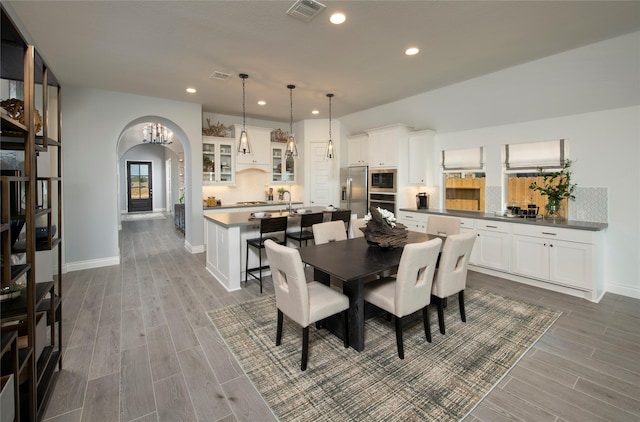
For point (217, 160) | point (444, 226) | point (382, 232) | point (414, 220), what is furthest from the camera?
point (217, 160)

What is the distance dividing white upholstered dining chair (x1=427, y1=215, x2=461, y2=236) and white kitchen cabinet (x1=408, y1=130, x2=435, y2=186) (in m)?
1.75

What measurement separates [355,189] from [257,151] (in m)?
2.38

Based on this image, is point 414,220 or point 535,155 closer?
point 535,155

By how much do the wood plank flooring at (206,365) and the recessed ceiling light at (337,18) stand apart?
300 cm

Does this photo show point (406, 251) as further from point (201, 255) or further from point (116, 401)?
point (201, 255)

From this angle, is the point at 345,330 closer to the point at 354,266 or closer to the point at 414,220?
the point at 354,266

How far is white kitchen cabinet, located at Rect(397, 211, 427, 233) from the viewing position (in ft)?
16.8

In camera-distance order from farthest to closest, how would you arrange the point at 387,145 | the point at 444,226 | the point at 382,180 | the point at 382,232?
the point at 382,180
the point at 387,145
the point at 444,226
the point at 382,232

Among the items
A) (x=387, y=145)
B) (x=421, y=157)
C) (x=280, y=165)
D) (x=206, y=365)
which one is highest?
(x=387, y=145)

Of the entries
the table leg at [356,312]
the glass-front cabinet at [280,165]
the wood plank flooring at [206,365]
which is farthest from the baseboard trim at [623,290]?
the glass-front cabinet at [280,165]

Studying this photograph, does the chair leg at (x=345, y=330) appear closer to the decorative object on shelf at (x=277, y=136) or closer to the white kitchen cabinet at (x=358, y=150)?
the white kitchen cabinet at (x=358, y=150)

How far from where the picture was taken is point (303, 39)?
304cm

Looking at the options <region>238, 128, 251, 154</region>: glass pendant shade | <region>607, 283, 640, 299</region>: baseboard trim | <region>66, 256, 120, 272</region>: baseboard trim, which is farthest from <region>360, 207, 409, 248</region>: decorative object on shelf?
<region>66, 256, 120, 272</region>: baseboard trim

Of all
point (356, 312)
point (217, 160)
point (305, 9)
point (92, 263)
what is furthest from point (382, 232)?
point (92, 263)
